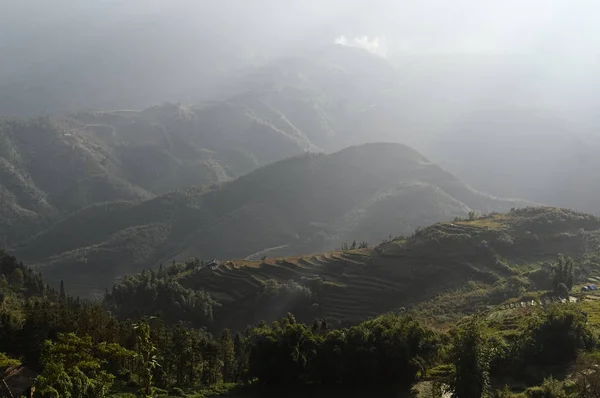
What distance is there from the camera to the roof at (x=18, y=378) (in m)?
47.4

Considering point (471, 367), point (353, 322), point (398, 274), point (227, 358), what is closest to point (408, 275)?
point (398, 274)

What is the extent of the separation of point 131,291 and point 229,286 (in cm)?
2487

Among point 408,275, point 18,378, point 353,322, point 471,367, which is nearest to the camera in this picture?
point 471,367

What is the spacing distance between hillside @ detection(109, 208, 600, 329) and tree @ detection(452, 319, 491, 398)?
1933 inches

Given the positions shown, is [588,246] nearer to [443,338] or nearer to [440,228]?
[440,228]

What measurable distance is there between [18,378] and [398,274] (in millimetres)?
78981

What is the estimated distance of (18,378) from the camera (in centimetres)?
4950

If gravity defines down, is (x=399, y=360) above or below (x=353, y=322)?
above

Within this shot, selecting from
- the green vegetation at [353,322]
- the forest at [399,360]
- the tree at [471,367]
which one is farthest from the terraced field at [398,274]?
the tree at [471,367]

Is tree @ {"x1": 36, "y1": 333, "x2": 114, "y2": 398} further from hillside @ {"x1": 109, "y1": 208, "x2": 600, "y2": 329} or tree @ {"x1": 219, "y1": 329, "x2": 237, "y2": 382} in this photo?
hillside @ {"x1": 109, "y1": 208, "x2": 600, "y2": 329}

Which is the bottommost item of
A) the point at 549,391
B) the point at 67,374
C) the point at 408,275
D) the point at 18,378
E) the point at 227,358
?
the point at 227,358

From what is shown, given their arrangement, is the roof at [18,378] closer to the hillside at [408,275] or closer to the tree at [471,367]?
the tree at [471,367]

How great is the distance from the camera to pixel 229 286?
388 feet

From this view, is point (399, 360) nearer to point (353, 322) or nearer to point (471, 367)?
point (471, 367)
